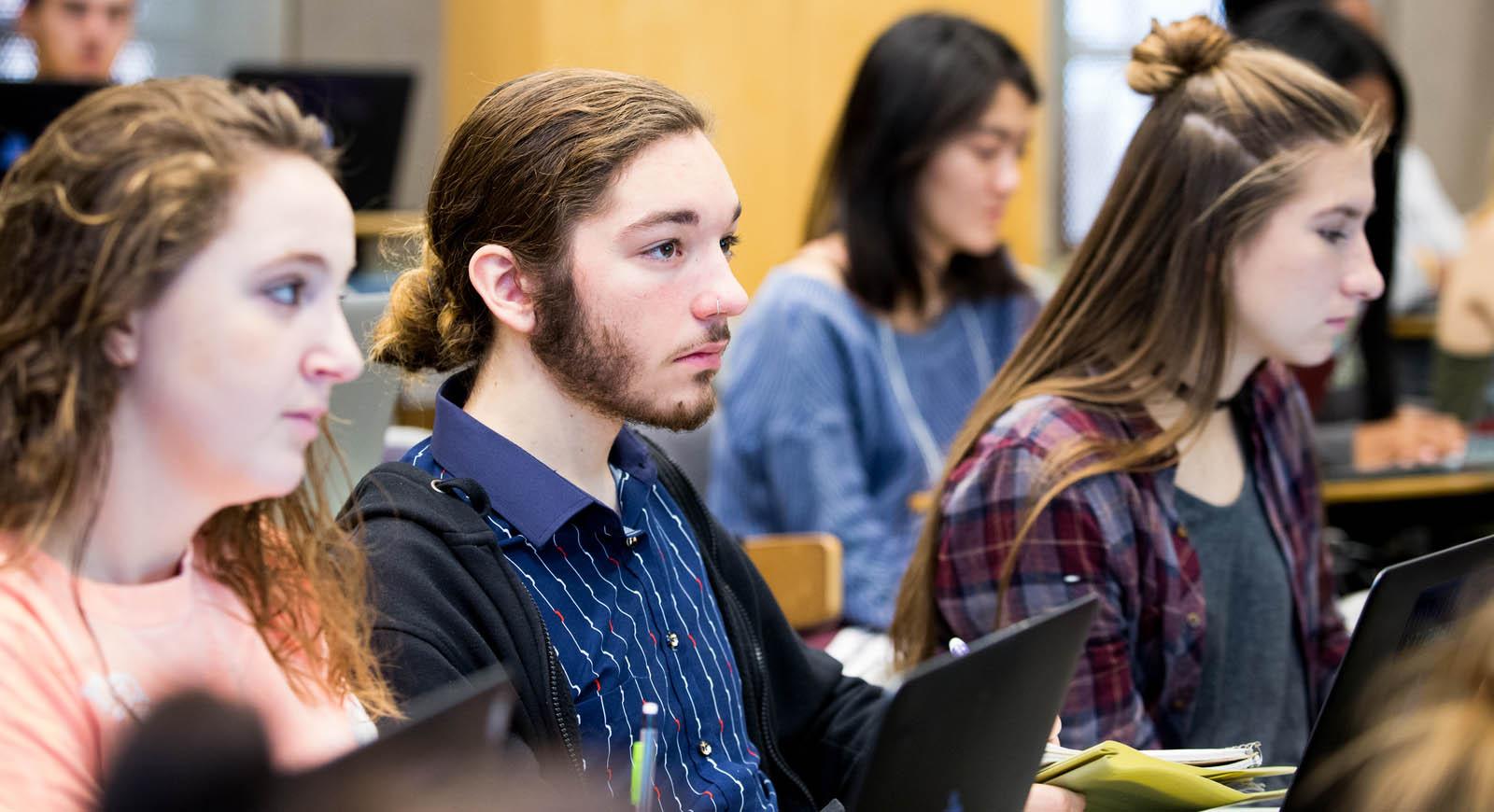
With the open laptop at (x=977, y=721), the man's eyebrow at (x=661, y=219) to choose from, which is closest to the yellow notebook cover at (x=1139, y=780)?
the open laptop at (x=977, y=721)

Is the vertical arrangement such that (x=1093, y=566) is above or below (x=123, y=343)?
below

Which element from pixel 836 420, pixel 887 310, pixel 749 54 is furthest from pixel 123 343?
pixel 749 54

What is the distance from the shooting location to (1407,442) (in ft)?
10.4

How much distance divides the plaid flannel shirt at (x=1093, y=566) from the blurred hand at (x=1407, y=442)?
165cm

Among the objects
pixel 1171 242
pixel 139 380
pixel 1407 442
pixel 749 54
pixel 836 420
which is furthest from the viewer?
pixel 749 54

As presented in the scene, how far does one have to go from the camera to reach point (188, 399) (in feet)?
2.73

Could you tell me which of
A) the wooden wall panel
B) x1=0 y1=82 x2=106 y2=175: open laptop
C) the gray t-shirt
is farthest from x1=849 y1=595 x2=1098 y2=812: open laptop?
the wooden wall panel

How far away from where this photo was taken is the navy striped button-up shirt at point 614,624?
3.95 ft

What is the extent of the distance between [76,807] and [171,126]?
363mm

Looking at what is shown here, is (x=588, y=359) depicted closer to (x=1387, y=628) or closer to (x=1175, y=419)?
(x=1387, y=628)

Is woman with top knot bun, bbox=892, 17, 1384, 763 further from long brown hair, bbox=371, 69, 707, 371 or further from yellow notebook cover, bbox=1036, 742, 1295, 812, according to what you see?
long brown hair, bbox=371, 69, 707, 371

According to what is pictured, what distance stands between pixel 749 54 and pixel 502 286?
3548 millimetres

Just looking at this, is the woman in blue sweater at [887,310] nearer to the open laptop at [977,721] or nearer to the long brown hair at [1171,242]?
the long brown hair at [1171,242]

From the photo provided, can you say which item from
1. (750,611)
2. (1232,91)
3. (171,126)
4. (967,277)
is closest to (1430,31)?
(967,277)
